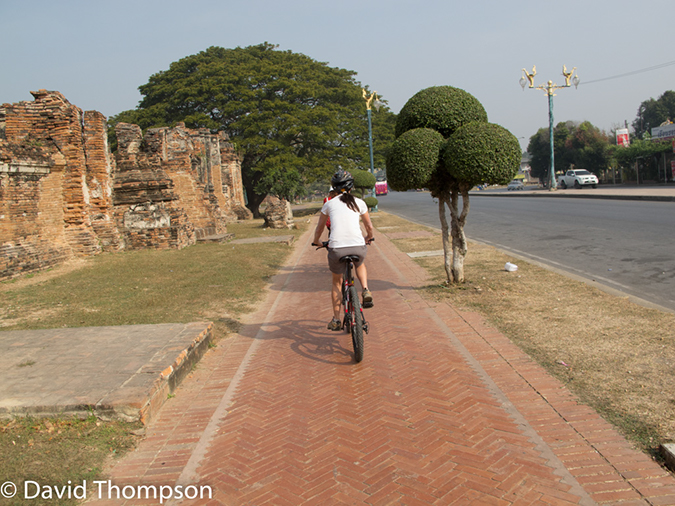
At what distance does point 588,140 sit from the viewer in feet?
168

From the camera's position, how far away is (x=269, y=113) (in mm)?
33969

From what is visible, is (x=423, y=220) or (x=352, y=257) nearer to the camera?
(x=352, y=257)

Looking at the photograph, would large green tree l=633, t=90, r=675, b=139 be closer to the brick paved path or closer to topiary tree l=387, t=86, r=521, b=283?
topiary tree l=387, t=86, r=521, b=283

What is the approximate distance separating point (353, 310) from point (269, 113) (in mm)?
30688

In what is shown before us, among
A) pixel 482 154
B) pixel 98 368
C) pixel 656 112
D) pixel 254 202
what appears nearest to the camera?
pixel 98 368

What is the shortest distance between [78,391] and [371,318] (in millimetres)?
3871

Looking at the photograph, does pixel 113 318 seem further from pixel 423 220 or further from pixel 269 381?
pixel 423 220

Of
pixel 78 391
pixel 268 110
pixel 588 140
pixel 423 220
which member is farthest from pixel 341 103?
pixel 78 391

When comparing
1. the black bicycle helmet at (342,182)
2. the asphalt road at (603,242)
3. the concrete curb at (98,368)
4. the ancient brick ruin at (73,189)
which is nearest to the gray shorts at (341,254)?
the black bicycle helmet at (342,182)

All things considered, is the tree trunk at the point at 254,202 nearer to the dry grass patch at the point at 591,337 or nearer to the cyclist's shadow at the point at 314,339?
the dry grass patch at the point at 591,337


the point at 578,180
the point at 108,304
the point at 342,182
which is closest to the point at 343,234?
the point at 342,182

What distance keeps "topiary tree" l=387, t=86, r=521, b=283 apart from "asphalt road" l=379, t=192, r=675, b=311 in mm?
2644

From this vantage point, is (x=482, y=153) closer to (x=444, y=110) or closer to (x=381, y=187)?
(x=444, y=110)
